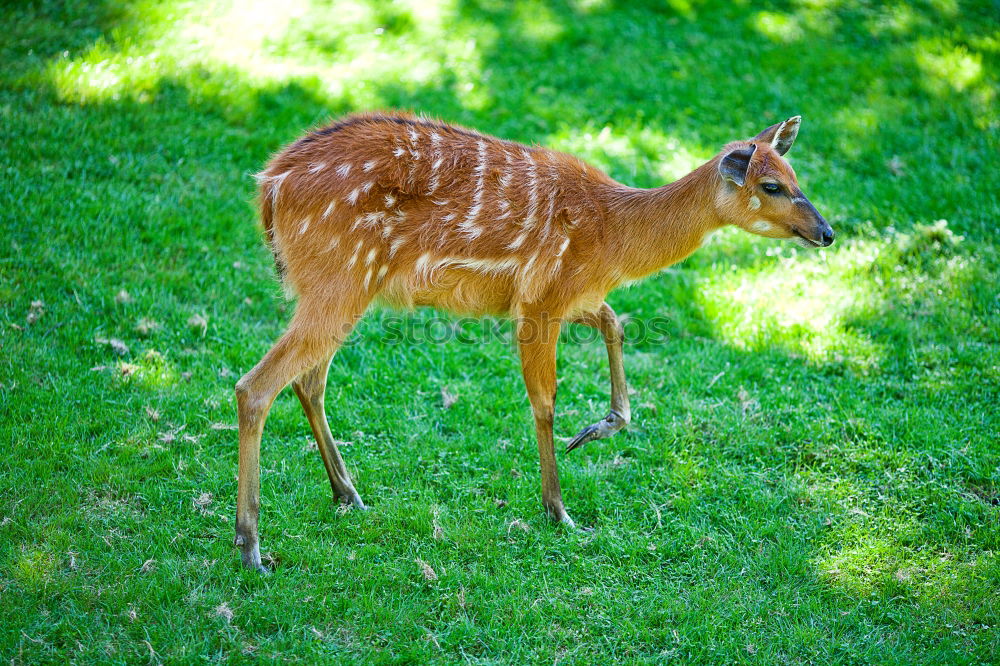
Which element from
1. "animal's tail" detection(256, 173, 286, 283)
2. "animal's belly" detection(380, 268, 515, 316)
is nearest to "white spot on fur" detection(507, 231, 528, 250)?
"animal's belly" detection(380, 268, 515, 316)

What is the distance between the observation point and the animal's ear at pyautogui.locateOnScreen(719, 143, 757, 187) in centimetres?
474

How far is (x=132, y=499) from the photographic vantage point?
15.7 feet

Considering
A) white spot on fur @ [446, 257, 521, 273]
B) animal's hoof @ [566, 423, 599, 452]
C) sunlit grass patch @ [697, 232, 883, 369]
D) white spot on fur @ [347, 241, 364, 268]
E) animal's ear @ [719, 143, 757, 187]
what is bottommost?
sunlit grass patch @ [697, 232, 883, 369]

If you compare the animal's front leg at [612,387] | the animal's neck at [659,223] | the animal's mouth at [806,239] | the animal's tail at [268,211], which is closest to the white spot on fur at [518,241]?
the animal's neck at [659,223]

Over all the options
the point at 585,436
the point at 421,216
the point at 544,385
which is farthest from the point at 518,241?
the point at 585,436

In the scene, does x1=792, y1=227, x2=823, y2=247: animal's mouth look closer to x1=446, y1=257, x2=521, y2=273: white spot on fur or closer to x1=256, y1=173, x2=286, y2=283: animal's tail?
x1=446, y1=257, x2=521, y2=273: white spot on fur

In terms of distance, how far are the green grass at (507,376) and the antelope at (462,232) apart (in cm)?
47

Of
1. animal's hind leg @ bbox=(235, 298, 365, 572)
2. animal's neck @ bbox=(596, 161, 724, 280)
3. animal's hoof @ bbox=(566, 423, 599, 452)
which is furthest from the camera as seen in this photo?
animal's hoof @ bbox=(566, 423, 599, 452)

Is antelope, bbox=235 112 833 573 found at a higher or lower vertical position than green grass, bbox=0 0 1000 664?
higher

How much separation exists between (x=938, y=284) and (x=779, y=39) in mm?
4161

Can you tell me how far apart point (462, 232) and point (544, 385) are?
983 millimetres

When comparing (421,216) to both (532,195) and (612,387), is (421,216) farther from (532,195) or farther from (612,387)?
(612,387)

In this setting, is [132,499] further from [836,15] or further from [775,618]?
[836,15]

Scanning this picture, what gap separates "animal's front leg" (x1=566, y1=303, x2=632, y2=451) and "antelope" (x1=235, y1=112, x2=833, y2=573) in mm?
25
